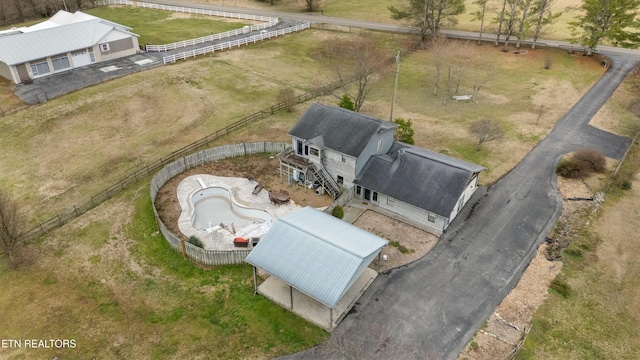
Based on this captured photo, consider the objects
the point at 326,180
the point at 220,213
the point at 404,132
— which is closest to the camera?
the point at 220,213

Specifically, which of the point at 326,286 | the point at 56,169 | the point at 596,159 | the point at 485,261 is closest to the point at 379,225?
the point at 485,261

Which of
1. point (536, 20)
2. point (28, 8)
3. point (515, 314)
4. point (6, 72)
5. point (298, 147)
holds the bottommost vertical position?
point (515, 314)

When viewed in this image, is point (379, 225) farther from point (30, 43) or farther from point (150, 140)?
point (30, 43)

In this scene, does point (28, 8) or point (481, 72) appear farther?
point (28, 8)

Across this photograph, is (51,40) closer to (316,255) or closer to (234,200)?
(234,200)

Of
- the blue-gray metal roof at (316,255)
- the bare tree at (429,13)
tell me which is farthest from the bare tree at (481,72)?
the blue-gray metal roof at (316,255)

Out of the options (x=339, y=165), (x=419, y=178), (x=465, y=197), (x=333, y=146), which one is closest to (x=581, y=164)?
(x=465, y=197)
